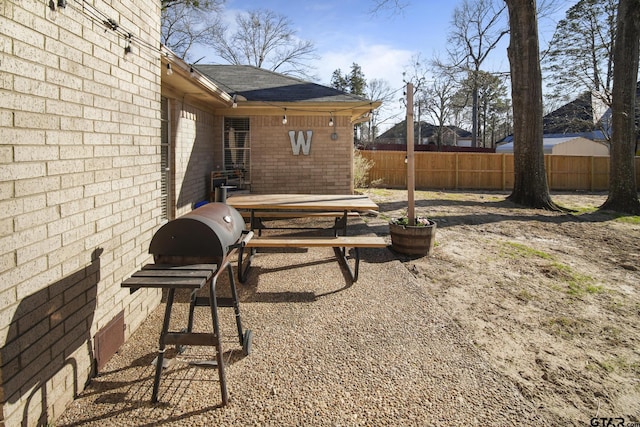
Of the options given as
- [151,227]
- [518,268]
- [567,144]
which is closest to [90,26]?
[151,227]

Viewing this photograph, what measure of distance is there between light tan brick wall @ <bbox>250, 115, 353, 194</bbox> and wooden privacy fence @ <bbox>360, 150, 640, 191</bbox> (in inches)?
404

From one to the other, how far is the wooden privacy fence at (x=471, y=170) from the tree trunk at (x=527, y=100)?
6.87 metres

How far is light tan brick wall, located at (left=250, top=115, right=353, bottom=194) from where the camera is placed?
1017 cm

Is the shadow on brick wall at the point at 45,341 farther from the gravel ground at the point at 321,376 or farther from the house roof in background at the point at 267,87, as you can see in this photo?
the house roof in background at the point at 267,87

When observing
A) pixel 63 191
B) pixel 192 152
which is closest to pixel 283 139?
pixel 192 152

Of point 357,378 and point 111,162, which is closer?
point 357,378

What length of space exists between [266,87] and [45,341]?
9.53 metres

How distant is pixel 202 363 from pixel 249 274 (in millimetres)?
2503

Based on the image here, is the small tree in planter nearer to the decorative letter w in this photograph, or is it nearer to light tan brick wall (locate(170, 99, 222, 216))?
the decorative letter w

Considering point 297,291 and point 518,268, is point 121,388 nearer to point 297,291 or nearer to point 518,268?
point 297,291

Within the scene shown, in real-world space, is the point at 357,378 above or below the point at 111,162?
below

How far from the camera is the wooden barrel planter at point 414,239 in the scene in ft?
21.5

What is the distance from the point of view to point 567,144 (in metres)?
29.0

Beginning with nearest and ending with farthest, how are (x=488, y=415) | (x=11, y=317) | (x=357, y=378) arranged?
1. (x=11, y=317)
2. (x=488, y=415)
3. (x=357, y=378)
